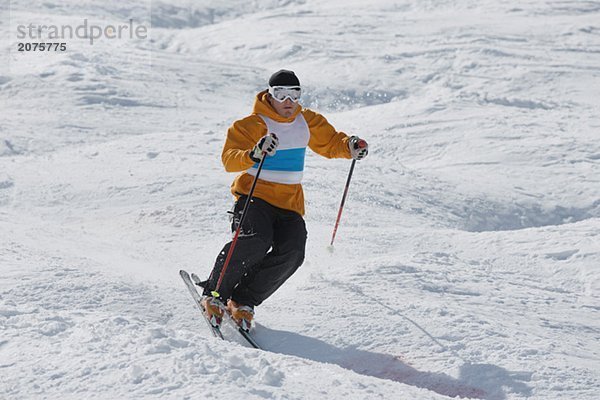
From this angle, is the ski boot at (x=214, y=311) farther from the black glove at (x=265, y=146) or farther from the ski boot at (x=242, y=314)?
the black glove at (x=265, y=146)

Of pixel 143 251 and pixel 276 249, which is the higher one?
pixel 276 249

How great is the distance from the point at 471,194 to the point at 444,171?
1.16 meters

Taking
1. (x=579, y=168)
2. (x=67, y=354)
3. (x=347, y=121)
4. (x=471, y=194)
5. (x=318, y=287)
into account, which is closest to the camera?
(x=67, y=354)

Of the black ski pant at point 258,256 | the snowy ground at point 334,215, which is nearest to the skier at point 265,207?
the black ski pant at point 258,256

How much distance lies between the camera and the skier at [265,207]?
512 cm

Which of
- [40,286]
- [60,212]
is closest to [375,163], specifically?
[60,212]

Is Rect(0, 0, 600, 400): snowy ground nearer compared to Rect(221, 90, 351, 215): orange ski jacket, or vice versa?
Rect(0, 0, 600, 400): snowy ground

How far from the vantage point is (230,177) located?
30.1 ft

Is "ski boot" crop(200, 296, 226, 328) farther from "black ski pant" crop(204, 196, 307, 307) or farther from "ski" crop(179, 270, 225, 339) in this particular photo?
"black ski pant" crop(204, 196, 307, 307)

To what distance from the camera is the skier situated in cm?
512

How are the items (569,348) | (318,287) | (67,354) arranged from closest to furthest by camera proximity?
(67,354) → (569,348) → (318,287)

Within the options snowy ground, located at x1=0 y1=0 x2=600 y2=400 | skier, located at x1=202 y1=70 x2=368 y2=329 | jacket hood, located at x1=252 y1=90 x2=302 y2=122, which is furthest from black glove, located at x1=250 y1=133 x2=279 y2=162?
snowy ground, located at x1=0 y1=0 x2=600 y2=400

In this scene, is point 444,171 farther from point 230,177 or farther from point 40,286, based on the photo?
point 40,286

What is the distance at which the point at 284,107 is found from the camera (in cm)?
541
